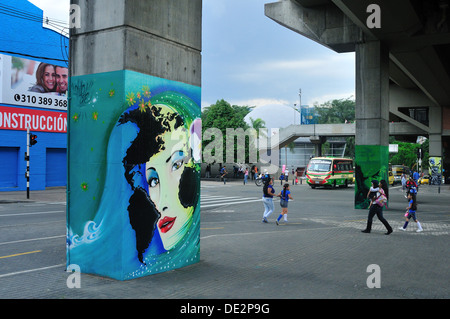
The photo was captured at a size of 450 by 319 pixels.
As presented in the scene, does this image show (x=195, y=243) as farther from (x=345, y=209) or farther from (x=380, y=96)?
(x=380, y=96)

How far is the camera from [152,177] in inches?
322

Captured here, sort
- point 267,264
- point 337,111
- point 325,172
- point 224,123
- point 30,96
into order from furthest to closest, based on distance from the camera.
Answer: point 337,111 < point 224,123 < point 325,172 < point 30,96 < point 267,264

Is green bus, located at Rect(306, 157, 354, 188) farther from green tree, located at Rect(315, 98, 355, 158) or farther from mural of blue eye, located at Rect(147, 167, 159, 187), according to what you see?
green tree, located at Rect(315, 98, 355, 158)

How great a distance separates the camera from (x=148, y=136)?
8148 millimetres

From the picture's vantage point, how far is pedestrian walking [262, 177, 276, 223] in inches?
609

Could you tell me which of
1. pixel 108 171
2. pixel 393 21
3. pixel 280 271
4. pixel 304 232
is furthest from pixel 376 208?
pixel 393 21

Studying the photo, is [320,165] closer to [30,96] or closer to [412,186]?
[412,186]

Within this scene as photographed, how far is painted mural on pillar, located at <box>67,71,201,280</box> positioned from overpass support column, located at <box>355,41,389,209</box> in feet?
49.9

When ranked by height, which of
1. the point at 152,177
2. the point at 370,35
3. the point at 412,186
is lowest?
the point at 412,186

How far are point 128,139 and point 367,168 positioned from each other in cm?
1675

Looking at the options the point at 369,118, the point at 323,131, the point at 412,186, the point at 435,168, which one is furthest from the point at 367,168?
the point at 435,168

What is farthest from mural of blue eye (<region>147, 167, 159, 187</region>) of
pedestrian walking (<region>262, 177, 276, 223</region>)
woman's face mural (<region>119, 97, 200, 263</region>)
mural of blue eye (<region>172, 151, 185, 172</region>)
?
pedestrian walking (<region>262, 177, 276, 223</region>)

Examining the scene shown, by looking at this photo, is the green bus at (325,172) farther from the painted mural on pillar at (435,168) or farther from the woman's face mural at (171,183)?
the woman's face mural at (171,183)

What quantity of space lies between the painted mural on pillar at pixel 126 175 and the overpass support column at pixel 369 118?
49.9 ft
